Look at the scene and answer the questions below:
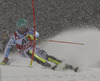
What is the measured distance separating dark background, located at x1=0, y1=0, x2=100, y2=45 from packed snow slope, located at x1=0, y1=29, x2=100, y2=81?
0.79 metres

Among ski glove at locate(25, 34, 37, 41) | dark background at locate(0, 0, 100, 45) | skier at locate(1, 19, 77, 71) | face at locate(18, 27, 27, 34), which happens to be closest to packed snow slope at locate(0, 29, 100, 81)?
skier at locate(1, 19, 77, 71)

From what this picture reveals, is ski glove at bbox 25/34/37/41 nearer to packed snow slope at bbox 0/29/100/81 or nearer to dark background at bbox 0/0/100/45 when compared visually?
packed snow slope at bbox 0/29/100/81

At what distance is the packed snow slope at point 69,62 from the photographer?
5281 millimetres

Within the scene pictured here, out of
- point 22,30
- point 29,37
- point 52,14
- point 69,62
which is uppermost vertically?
point 52,14

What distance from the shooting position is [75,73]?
5.80 m

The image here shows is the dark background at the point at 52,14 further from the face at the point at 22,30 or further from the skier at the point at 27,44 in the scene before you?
the face at the point at 22,30

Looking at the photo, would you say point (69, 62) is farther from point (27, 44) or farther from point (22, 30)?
point (22, 30)

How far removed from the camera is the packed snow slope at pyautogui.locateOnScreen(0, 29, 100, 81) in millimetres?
5281

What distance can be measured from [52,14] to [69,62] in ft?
17.1

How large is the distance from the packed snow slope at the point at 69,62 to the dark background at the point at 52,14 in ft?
2.60

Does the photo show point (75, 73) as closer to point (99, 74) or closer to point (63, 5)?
point (99, 74)

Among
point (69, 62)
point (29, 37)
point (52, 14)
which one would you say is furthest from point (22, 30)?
point (52, 14)

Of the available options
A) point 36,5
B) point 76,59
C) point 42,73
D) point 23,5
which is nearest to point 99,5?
point 36,5

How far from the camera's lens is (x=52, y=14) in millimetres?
11312
